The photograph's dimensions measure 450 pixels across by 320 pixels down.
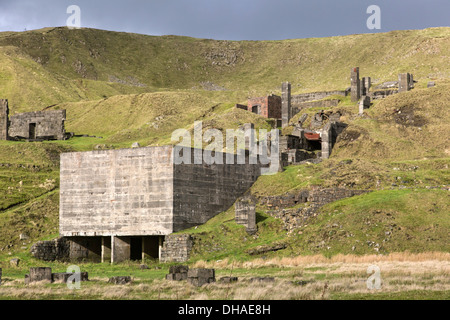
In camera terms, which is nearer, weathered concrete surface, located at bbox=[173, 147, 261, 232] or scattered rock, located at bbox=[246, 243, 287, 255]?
scattered rock, located at bbox=[246, 243, 287, 255]

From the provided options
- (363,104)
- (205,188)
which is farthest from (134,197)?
(363,104)

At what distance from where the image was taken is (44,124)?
91.3m

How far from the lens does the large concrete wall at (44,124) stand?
90.5 metres

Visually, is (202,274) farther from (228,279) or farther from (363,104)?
(363,104)

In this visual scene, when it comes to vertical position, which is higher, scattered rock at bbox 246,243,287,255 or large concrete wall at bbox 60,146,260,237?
large concrete wall at bbox 60,146,260,237

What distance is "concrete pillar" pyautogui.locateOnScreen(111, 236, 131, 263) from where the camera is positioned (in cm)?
5203

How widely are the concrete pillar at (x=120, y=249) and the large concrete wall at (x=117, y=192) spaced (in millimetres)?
770

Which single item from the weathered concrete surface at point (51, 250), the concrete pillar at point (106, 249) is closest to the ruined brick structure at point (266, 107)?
the concrete pillar at point (106, 249)

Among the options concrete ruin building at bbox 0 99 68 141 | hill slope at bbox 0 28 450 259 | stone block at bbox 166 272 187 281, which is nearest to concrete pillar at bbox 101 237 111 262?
hill slope at bbox 0 28 450 259

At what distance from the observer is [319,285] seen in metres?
28.2

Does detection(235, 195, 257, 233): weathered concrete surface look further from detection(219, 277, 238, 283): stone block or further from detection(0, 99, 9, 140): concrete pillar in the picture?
detection(0, 99, 9, 140): concrete pillar

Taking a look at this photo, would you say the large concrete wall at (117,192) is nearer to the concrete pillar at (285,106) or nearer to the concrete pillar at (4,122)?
the concrete pillar at (4,122)

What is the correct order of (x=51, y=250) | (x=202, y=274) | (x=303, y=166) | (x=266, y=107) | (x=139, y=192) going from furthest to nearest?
(x=266, y=107) → (x=303, y=166) → (x=51, y=250) → (x=139, y=192) → (x=202, y=274)

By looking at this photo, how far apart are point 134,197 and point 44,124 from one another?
44084mm
